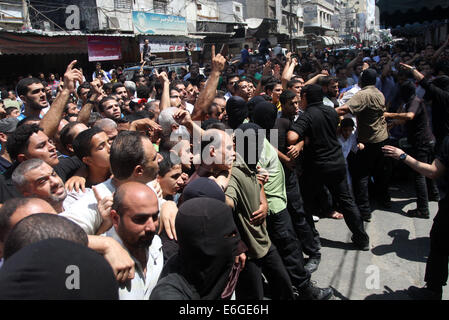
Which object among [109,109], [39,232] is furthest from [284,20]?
[39,232]

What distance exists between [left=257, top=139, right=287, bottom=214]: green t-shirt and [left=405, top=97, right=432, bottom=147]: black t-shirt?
2.89 metres

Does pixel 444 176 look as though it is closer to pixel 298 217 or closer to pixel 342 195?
pixel 342 195

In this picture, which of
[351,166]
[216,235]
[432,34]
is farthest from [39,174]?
[432,34]

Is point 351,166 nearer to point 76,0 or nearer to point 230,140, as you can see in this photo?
point 230,140

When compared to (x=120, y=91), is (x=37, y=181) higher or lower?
lower

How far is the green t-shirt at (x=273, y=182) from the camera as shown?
320 cm

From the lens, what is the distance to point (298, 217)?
3689 millimetres

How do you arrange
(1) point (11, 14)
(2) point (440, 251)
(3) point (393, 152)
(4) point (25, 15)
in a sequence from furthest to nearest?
(4) point (25, 15) < (1) point (11, 14) < (3) point (393, 152) < (2) point (440, 251)

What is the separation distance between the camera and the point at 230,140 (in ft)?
9.04

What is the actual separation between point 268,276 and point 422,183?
9.89ft

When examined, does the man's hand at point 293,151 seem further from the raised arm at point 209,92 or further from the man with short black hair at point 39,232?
the man with short black hair at point 39,232

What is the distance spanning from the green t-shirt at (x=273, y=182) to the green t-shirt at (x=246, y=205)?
43 cm

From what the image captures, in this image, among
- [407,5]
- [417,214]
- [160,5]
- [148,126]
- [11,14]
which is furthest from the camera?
[160,5]

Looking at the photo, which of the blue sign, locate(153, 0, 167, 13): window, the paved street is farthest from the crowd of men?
locate(153, 0, 167, 13): window
